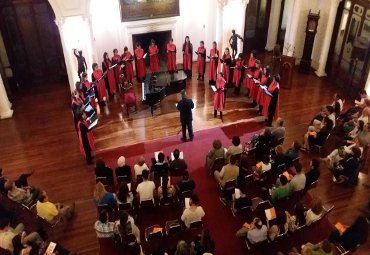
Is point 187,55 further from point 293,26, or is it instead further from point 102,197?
point 102,197

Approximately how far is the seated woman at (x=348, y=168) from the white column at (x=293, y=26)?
5891mm

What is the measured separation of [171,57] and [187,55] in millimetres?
536

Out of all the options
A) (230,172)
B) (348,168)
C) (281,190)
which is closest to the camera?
(281,190)

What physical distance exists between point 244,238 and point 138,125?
4.61m

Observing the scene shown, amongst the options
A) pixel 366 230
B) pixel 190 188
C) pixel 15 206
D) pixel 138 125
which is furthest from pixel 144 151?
pixel 366 230

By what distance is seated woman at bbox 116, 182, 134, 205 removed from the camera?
274 inches

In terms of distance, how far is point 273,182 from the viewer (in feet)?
27.8

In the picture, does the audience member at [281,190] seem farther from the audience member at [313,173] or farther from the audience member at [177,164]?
the audience member at [177,164]

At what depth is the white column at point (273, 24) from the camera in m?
14.0

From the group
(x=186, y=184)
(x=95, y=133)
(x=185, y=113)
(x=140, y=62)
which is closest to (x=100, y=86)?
(x=95, y=133)

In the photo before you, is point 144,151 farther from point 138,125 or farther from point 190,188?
point 190,188

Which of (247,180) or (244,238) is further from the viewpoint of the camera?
(247,180)

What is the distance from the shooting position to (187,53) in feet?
40.6

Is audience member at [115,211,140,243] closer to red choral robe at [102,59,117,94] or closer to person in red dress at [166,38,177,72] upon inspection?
red choral robe at [102,59,117,94]
